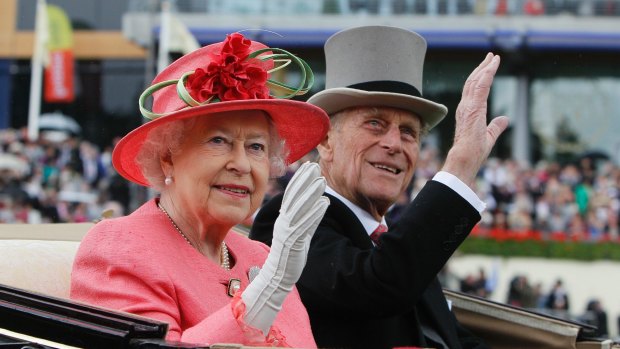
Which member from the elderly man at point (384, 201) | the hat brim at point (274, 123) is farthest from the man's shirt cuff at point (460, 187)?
the hat brim at point (274, 123)

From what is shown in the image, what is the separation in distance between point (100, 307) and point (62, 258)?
889 mm

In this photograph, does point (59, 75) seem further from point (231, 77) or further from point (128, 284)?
point (128, 284)

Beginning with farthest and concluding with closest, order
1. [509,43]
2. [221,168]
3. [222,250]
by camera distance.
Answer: [509,43] → [222,250] → [221,168]

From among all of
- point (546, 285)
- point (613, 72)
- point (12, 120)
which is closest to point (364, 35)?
point (546, 285)

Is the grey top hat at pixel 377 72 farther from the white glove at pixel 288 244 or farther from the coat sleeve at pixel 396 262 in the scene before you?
the white glove at pixel 288 244

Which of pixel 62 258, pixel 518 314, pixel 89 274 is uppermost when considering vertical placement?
pixel 89 274

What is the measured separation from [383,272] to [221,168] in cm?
51

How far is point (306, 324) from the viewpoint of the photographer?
2486 mm

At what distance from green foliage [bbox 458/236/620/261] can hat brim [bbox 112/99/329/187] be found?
1149 centimetres

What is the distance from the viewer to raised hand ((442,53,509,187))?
8.39 feet

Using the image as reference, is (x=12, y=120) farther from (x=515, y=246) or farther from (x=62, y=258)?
(x=62, y=258)

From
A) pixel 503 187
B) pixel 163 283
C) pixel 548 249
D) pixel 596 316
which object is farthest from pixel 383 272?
pixel 503 187

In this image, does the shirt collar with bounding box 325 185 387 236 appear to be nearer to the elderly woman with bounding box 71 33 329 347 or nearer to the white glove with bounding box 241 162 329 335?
the elderly woman with bounding box 71 33 329 347

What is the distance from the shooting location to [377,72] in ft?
10.6
